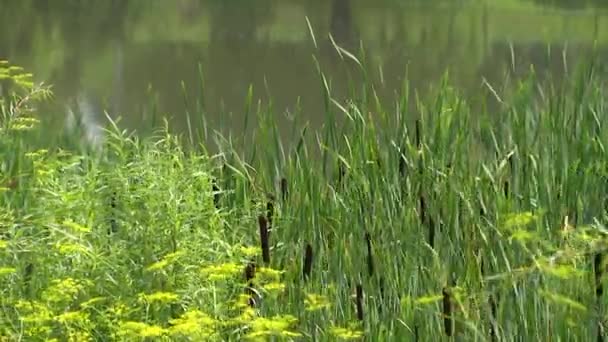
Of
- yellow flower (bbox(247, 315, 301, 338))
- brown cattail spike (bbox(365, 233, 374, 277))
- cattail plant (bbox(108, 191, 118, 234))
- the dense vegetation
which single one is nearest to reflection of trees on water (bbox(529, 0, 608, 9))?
the dense vegetation

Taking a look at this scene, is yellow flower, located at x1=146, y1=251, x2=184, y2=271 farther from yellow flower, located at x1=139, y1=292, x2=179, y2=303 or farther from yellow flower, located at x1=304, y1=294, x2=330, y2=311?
yellow flower, located at x1=304, y1=294, x2=330, y2=311

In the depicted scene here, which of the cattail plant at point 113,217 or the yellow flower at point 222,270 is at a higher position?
the yellow flower at point 222,270

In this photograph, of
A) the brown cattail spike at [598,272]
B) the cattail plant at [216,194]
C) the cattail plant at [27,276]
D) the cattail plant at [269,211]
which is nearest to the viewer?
the brown cattail spike at [598,272]

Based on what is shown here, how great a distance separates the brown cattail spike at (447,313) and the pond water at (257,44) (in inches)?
124

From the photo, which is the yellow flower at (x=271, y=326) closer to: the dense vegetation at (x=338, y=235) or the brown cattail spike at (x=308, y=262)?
the dense vegetation at (x=338, y=235)

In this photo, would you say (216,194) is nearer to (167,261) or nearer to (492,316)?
(167,261)

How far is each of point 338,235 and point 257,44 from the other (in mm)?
9887

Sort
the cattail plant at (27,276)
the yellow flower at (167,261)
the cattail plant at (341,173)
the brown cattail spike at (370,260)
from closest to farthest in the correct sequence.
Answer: the yellow flower at (167,261), the brown cattail spike at (370,260), the cattail plant at (27,276), the cattail plant at (341,173)

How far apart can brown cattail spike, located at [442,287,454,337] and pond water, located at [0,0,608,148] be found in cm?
316

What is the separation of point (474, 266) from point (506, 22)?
1278cm

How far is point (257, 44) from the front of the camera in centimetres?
1267

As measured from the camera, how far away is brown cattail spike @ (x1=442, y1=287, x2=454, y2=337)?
2031 millimetres

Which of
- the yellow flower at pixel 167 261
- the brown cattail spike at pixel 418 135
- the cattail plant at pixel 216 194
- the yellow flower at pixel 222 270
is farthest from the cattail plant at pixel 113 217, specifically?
the brown cattail spike at pixel 418 135

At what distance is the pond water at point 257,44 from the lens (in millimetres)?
8539
